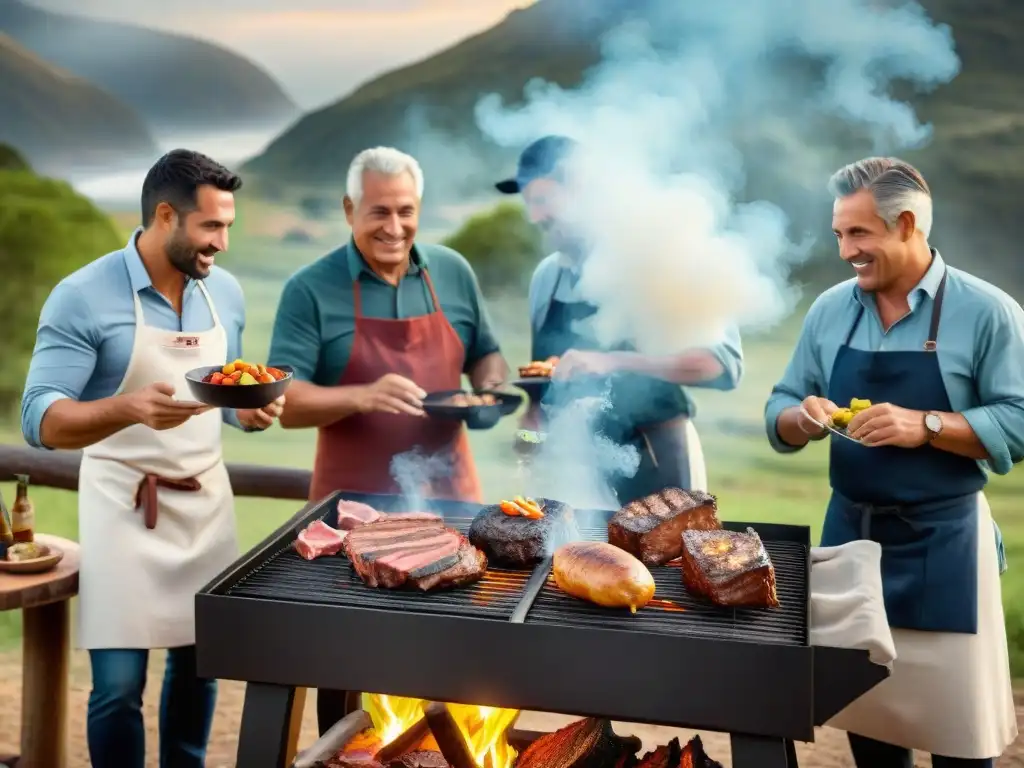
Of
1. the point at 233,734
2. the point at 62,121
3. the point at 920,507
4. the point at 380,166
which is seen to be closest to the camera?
the point at 920,507

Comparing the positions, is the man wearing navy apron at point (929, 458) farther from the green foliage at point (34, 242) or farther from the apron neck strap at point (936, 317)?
the green foliage at point (34, 242)

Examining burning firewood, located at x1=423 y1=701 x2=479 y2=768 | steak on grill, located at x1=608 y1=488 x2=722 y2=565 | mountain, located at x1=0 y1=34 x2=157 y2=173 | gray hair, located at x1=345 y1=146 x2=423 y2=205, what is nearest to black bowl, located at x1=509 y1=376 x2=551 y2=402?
steak on grill, located at x1=608 y1=488 x2=722 y2=565

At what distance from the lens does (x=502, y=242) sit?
34.4 feet

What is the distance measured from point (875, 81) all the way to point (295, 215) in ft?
19.8

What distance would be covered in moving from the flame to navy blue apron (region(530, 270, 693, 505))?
118cm

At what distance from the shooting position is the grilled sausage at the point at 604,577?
2.75 m

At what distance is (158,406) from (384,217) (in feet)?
4.09

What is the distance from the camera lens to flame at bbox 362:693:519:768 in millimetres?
3312

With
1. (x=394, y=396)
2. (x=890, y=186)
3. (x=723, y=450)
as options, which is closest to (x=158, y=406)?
(x=394, y=396)

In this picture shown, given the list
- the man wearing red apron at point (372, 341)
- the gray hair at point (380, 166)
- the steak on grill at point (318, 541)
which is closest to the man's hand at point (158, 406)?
the steak on grill at point (318, 541)

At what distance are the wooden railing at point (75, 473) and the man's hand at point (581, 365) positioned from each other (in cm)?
221

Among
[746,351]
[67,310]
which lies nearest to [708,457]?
[746,351]

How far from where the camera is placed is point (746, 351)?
1046 cm

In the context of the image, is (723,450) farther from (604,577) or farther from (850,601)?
(604,577)
